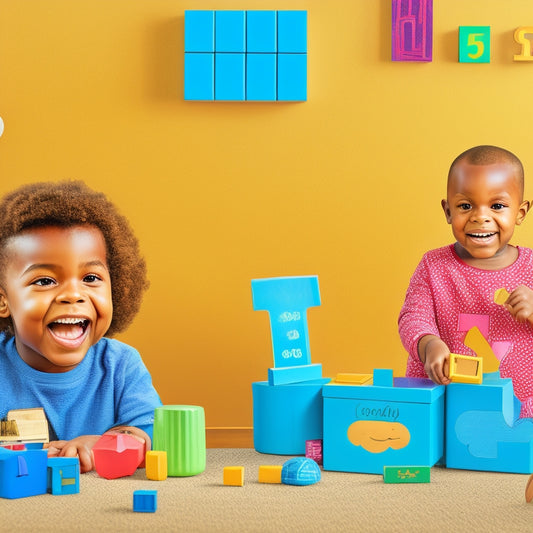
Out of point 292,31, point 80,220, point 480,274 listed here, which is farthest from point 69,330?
point 292,31

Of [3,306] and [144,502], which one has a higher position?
[3,306]

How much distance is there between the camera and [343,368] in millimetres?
1717

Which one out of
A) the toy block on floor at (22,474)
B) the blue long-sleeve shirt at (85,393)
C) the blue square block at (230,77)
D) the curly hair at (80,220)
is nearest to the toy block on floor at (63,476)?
the toy block on floor at (22,474)

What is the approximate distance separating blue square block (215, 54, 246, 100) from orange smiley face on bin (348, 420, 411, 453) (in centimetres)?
87

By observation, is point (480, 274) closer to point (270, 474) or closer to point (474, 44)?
point (270, 474)

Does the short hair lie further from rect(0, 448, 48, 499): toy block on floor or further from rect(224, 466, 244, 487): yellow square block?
rect(0, 448, 48, 499): toy block on floor

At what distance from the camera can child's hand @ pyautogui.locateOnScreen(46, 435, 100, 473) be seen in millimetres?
987

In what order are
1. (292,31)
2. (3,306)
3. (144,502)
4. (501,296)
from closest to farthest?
(144,502) → (3,306) → (501,296) → (292,31)

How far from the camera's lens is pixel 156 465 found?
3.02ft

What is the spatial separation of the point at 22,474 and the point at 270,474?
0.26 metres

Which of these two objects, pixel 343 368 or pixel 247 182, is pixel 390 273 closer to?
pixel 343 368

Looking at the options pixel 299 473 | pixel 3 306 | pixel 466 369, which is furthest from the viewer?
pixel 3 306

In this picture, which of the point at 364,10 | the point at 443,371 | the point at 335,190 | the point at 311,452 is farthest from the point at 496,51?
the point at 311,452

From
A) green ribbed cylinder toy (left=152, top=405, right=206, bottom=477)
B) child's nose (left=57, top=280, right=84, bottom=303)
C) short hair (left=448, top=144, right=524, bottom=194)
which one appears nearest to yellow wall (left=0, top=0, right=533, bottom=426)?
short hair (left=448, top=144, right=524, bottom=194)
